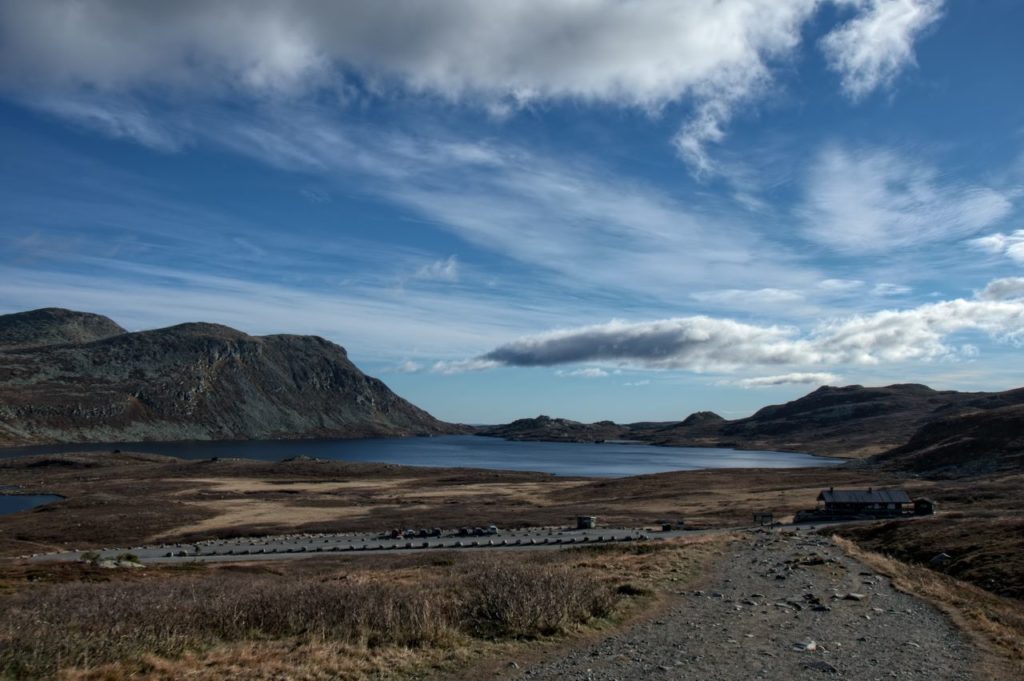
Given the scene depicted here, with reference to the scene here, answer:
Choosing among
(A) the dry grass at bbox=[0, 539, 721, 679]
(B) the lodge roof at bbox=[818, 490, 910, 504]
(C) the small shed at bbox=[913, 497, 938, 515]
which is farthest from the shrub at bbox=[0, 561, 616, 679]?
(C) the small shed at bbox=[913, 497, 938, 515]

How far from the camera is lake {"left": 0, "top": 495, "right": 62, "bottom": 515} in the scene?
3861 inches

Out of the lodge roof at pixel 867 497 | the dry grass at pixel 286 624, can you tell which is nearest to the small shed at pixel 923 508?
the lodge roof at pixel 867 497

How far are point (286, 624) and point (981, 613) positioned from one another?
61.0ft

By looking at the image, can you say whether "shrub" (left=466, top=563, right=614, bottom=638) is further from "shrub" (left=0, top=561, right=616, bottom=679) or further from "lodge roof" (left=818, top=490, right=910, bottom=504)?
"lodge roof" (left=818, top=490, right=910, bottom=504)

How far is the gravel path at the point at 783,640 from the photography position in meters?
13.6

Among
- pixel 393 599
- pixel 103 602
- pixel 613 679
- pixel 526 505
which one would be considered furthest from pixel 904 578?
pixel 526 505

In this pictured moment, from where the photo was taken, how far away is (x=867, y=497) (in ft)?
245

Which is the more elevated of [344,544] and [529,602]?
[529,602]

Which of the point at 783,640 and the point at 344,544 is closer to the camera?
the point at 783,640

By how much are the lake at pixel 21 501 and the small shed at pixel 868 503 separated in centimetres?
10393

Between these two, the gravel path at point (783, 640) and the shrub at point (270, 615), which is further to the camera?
the gravel path at point (783, 640)

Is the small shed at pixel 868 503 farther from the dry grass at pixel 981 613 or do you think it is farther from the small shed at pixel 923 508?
the dry grass at pixel 981 613

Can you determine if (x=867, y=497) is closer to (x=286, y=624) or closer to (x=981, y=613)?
(x=981, y=613)

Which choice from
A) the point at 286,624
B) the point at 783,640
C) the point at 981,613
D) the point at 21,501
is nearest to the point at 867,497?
the point at 981,613
